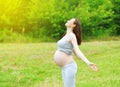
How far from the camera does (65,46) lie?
7844 mm

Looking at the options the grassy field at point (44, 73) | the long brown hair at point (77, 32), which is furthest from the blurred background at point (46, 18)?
the long brown hair at point (77, 32)

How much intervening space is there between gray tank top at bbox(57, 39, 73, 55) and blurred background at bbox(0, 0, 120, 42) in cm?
3384

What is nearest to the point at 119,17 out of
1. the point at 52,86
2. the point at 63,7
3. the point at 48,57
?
the point at 63,7

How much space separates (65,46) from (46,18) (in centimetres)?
3675

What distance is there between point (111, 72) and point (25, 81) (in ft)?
12.4

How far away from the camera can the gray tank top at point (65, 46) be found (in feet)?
25.6

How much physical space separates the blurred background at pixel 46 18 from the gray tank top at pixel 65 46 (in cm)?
3384

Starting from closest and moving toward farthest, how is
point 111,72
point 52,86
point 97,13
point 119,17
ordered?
point 52,86 → point 111,72 → point 97,13 → point 119,17

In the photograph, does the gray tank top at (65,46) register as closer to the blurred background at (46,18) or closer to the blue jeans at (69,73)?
the blue jeans at (69,73)

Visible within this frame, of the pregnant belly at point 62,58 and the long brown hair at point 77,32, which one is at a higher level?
the long brown hair at point 77,32

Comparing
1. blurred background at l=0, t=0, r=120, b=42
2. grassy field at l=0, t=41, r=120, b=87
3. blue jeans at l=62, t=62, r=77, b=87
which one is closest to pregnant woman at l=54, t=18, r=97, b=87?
blue jeans at l=62, t=62, r=77, b=87

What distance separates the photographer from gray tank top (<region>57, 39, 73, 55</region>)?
782cm

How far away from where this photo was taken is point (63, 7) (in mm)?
45688

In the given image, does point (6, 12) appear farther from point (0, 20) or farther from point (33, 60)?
point (33, 60)
